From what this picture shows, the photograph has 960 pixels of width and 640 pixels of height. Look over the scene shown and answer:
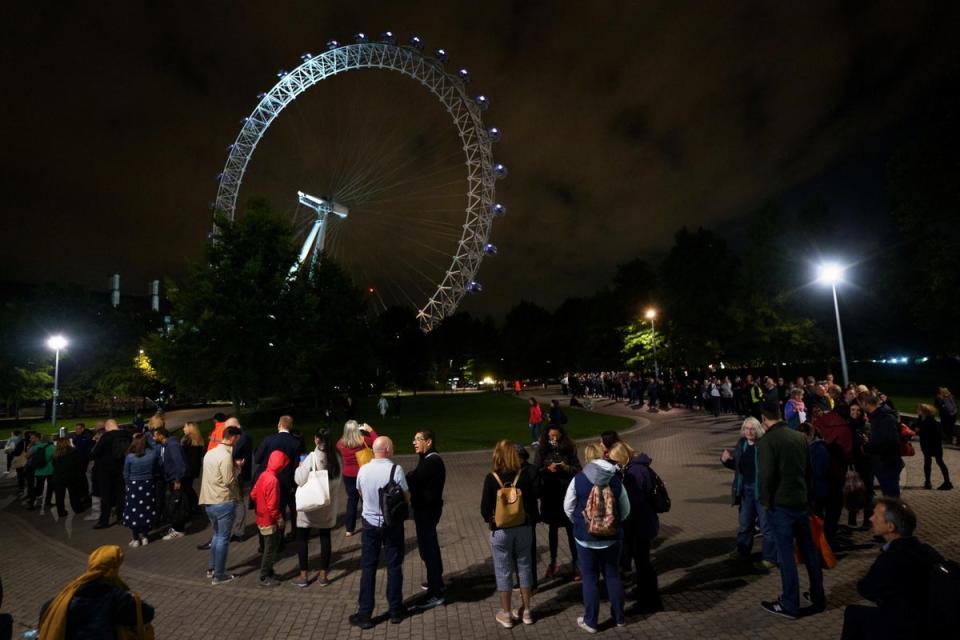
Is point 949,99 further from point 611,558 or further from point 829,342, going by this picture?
point 611,558

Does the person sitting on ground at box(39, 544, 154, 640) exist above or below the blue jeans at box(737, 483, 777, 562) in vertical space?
above

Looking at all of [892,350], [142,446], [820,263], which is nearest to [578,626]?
[142,446]

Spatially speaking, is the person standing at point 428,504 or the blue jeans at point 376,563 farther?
the person standing at point 428,504

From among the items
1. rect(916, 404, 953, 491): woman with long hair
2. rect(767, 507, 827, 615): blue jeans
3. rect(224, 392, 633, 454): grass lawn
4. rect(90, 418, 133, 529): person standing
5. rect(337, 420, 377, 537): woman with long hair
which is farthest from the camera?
rect(224, 392, 633, 454): grass lawn

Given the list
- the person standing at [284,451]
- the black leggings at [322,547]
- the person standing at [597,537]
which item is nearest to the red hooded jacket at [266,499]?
the black leggings at [322,547]

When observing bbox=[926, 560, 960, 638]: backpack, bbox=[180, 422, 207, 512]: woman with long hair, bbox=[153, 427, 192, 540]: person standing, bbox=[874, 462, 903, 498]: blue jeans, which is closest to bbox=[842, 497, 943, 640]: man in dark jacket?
bbox=[926, 560, 960, 638]: backpack

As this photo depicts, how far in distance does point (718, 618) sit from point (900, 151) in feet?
121

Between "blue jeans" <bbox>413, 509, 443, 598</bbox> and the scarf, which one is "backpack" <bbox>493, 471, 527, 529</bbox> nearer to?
"blue jeans" <bbox>413, 509, 443, 598</bbox>

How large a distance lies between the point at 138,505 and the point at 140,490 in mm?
293

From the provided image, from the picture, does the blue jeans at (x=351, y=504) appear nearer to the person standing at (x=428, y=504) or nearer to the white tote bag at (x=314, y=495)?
the white tote bag at (x=314, y=495)

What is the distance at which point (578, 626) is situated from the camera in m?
6.05

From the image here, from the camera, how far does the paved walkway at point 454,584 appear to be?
20.0ft

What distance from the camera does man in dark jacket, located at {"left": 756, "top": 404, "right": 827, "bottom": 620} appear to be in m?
5.96

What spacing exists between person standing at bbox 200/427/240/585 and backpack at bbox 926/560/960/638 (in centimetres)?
815
